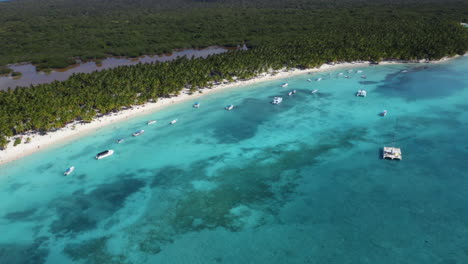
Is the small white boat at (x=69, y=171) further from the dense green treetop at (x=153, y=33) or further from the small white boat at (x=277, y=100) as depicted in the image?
the dense green treetop at (x=153, y=33)

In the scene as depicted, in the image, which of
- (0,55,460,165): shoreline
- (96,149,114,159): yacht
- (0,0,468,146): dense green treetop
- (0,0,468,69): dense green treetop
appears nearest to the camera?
(96,149,114,159): yacht

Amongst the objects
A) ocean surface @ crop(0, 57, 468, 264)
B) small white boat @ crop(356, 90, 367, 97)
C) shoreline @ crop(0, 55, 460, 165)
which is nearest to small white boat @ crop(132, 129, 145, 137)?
ocean surface @ crop(0, 57, 468, 264)

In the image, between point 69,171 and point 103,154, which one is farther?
point 103,154

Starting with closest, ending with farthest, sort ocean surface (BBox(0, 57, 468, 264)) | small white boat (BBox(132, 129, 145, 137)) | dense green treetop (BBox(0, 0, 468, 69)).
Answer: ocean surface (BBox(0, 57, 468, 264))
small white boat (BBox(132, 129, 145, 137))
dense green treetop (BBox(0, 0, 468, 69))

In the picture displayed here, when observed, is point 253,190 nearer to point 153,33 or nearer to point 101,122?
point 101,122

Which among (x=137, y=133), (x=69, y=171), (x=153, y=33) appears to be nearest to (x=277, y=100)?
(x=137, y=133)

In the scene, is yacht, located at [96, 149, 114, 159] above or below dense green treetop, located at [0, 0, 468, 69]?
below

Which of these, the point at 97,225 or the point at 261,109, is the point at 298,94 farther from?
the point at 97,225

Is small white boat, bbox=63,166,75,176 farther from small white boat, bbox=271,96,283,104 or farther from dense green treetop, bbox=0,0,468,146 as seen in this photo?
small white boat, bbox=271,96,283,104
